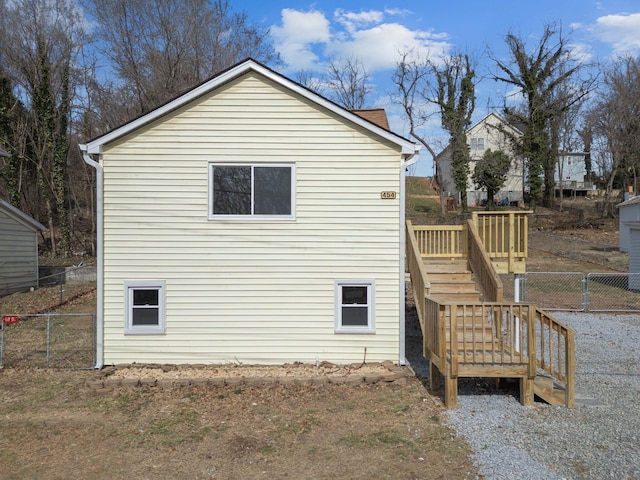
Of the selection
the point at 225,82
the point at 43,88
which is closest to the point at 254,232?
the point at 225,82

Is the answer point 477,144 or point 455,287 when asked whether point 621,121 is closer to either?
point 477,144

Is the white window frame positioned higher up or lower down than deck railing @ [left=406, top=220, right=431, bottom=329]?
higher up

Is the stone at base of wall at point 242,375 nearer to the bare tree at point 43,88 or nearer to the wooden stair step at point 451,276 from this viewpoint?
the wooden stair step at point 451,276

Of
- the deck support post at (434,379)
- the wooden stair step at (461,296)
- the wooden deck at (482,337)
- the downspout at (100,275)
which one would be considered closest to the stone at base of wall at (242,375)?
the downspout at (100,275)

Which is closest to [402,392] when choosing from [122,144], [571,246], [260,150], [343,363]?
[343,363]

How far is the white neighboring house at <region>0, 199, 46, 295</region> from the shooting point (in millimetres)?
18312

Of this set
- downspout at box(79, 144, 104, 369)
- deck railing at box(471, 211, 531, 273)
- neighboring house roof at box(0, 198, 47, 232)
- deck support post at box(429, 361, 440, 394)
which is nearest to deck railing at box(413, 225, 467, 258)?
deck railing at box(471, 211, 531, 273)

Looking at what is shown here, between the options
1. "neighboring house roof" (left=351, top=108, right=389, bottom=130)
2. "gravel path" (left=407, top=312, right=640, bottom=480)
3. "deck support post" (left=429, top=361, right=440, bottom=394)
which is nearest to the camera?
"gravel path" (left=407, top=312, right=640, bottom=480)

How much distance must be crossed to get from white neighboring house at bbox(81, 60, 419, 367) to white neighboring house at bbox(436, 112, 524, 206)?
1139 inches

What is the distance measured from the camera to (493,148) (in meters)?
43.2

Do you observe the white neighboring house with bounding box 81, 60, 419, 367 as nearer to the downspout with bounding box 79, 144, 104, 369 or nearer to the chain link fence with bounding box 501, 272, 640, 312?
the downspout with bounding box 79, 144, 104, 369

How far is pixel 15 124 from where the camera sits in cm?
2848

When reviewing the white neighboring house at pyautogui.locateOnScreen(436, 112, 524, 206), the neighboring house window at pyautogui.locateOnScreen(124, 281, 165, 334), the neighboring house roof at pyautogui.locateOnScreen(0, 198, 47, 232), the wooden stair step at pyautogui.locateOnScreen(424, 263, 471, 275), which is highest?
the white neighboring house at pyautogui.locateOnScreen(436, 112, 524, 206)

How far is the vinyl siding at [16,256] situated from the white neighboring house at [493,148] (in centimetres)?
2726
